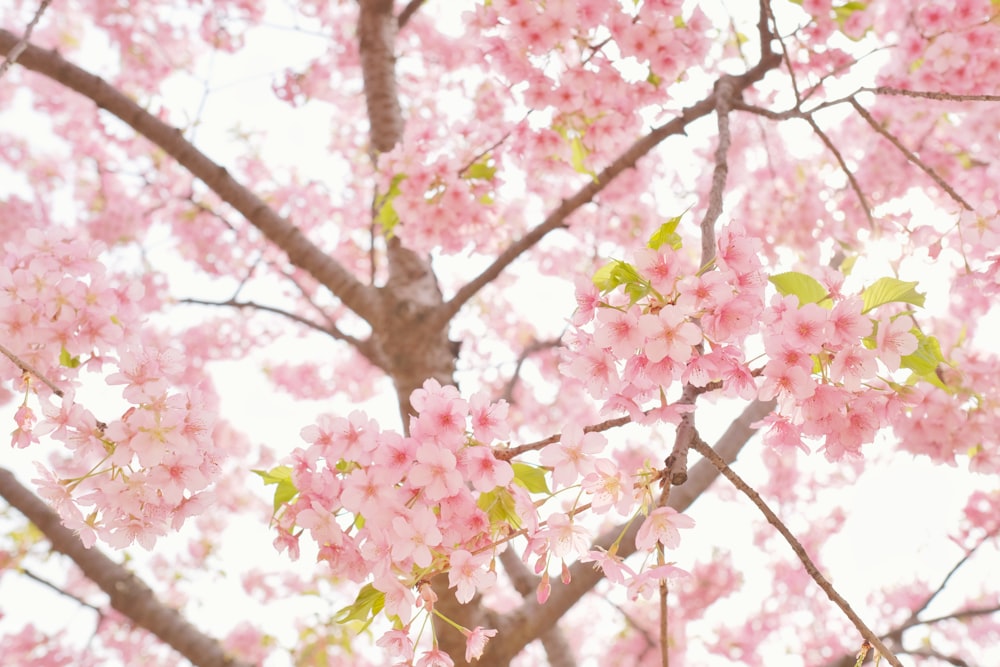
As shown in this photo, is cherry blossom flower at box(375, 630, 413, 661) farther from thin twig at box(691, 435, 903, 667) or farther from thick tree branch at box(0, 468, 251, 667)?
thick tree branch at box(0, 468, 251, 667)

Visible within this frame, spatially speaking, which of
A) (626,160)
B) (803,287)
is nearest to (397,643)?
(803,287)

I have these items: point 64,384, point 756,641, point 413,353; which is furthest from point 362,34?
point 756,641

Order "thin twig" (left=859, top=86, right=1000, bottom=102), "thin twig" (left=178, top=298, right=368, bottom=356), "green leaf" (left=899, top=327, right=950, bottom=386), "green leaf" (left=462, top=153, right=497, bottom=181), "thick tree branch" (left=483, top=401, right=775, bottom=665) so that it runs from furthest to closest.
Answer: "thin twig" (left=178, top=298, right=368, bottom=356) < "green leaf" (left=462, top=153, right=497, bottom=181) < "thick tree branch" (left=483, top=401, right=775, bottom=665) < "green leaf" (left=899, top=327, right=950, bottom=386) < "thin twig" (left=859, top=86, right=1000, bottom=102)

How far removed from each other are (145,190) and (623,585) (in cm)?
643

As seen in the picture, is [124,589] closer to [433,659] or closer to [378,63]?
[433,659]

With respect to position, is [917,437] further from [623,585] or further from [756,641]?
[756,641]

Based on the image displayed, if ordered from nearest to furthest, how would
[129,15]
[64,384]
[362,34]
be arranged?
[64,384]
[362,34]
[129,15]

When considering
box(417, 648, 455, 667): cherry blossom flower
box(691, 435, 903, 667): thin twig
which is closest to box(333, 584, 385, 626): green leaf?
box(417, 648, 455, 667): cherry blossom flower

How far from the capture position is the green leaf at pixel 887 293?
55.7 inches

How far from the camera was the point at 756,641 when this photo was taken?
6.48 metres

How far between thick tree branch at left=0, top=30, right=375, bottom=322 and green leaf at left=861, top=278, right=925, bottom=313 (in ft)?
7.43

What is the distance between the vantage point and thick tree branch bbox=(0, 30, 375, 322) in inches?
114

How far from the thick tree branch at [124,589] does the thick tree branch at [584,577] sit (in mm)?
1167

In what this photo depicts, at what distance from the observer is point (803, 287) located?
1.42 m
